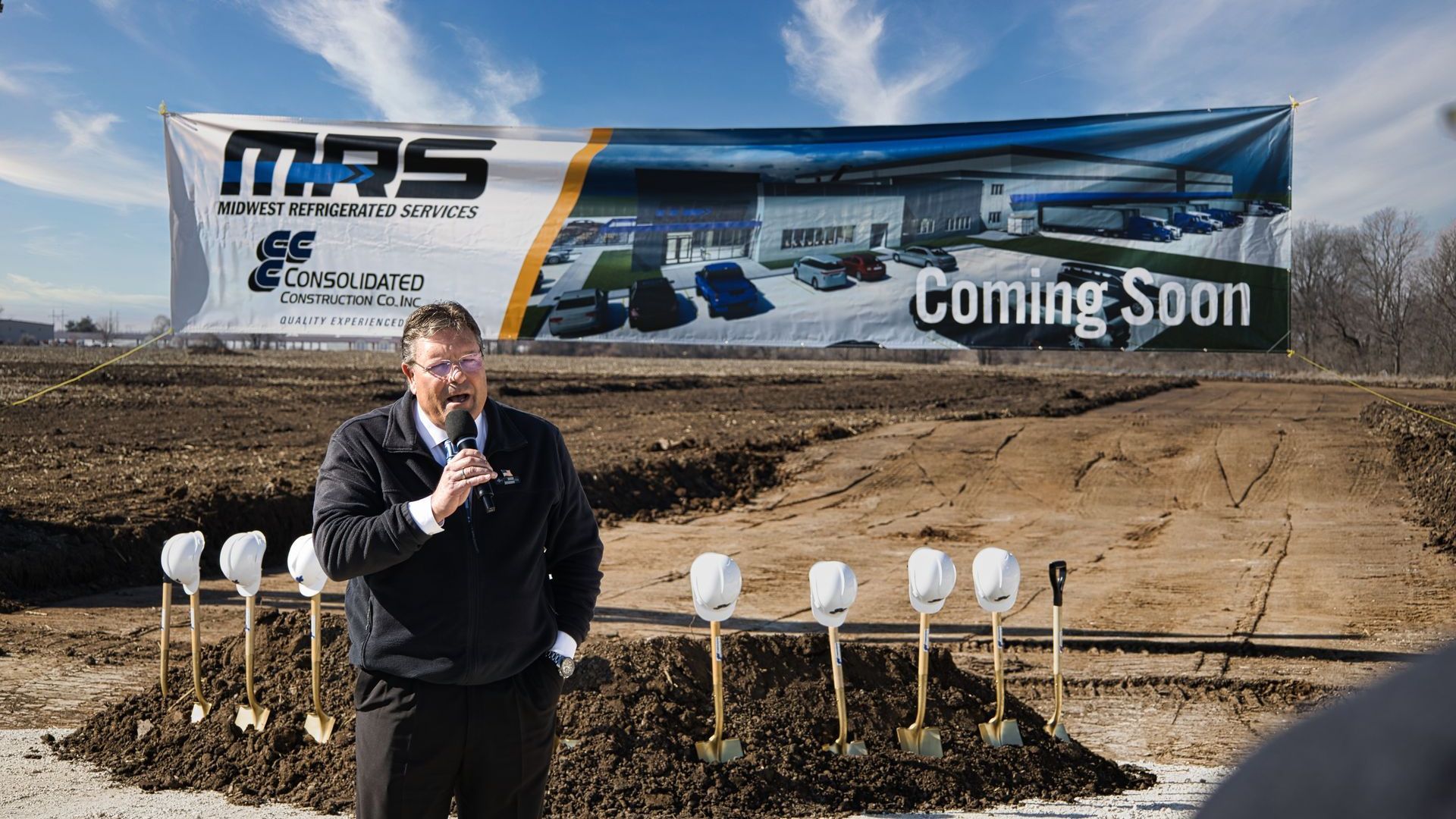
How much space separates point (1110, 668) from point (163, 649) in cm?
624

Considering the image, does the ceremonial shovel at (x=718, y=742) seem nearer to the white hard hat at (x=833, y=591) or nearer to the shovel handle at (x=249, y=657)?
the white hard hat at (x=833, y=591)

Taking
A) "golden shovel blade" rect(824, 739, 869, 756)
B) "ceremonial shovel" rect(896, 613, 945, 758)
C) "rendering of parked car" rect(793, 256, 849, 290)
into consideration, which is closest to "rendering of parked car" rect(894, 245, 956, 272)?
"rendering of parked car" rect(793, 256, 849, 290)

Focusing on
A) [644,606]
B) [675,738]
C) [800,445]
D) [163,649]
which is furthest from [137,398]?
[675,738]

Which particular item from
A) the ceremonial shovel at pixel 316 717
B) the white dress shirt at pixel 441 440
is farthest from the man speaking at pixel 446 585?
the ceremonial shovel at pixel 316 717

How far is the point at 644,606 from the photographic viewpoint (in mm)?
10281

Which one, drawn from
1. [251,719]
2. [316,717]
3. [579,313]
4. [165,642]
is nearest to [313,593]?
[316,717]

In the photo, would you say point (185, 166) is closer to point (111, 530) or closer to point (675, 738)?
point (675, 738)

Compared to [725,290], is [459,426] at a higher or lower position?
lower

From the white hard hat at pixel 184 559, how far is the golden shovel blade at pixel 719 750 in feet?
8.66

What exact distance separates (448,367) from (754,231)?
368cm

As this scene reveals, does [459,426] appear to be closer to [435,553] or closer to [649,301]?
[435,553]

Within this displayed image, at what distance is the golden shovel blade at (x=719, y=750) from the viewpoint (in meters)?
4.95

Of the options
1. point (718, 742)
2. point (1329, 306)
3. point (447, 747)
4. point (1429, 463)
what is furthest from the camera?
point (1329, 306)

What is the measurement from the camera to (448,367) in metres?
3.06
